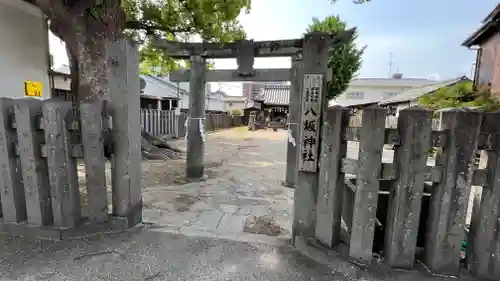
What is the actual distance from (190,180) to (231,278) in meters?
3.98

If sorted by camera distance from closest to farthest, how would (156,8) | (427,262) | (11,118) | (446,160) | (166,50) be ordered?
(446,160) < (427,262) < (11,118) < (166,50) < (156,8)

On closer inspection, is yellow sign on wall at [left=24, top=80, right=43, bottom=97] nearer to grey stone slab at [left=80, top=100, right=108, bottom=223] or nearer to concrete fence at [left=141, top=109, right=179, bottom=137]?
grey stone slab at [left=80, top=100, right=108, bottom=223]

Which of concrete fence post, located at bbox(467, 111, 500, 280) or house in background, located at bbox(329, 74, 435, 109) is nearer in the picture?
concrete fence post, located at bbox(467, 111, 500, 280)

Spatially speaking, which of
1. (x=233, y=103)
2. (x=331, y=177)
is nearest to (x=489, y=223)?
(x=331, y=177)

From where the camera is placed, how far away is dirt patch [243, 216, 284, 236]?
3.33 m

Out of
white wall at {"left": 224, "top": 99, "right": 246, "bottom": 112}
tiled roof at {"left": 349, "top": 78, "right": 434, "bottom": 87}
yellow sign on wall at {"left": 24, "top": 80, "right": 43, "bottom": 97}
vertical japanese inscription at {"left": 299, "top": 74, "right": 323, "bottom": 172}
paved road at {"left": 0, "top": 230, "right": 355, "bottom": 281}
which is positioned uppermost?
tiled roof at {"left": 349, "top": 78, "right": 434, "bottom": 87}

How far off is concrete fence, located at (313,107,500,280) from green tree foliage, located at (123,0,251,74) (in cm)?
547

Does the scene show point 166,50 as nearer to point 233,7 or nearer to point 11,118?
point 233,7

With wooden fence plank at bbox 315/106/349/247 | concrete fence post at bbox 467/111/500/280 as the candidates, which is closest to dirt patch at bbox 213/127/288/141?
wooden fence plank at bbox 315/106/349/247

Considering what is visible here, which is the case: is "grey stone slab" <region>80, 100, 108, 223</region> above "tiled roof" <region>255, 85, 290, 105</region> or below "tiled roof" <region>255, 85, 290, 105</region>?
below

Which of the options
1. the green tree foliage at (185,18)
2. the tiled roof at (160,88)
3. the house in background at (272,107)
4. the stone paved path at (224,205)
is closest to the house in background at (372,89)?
the house in background at (272,107)

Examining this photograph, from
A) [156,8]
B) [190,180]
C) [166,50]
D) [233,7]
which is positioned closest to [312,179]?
[190,180]

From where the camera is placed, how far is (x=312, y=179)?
8.68 ft

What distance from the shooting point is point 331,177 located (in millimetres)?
2436
